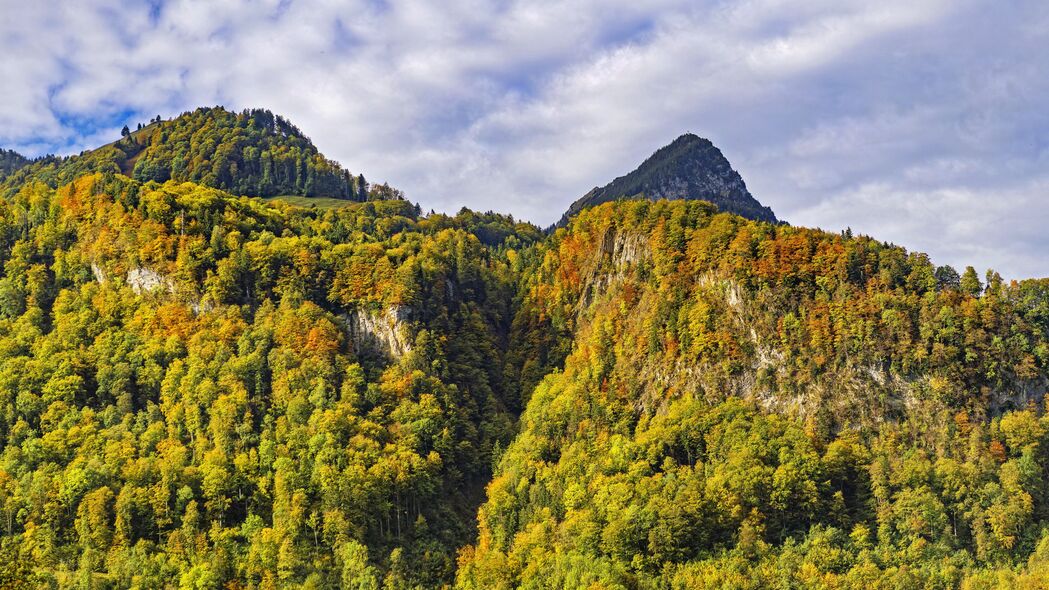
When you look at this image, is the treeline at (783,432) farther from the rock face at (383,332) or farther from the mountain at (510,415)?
the rock face at (383,332)

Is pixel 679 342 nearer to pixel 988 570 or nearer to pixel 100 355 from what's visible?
pixel 988 570

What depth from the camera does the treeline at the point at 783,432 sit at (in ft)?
415

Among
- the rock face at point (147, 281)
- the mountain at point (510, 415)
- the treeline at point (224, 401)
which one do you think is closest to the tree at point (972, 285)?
the mountain at point (510, 415)

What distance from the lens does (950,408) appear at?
5477 inches

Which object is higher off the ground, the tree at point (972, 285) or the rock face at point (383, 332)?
the rock face at point (383, 332)

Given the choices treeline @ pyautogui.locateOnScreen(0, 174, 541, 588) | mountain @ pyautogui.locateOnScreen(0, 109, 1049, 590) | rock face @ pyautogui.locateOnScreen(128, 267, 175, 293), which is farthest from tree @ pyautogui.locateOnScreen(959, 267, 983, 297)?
rock face @ pyautogui.locateOnScreen(128, 267, 175, 293)

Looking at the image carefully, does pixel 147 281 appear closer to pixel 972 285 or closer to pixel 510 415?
pixel 510 415

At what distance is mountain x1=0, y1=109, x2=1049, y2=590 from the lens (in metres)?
130

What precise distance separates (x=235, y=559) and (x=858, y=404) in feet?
326

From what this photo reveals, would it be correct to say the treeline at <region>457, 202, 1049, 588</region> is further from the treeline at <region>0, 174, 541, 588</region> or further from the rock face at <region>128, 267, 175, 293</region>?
the rock face at <region>128, 267, 175, 293</region>

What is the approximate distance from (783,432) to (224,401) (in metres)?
93.2

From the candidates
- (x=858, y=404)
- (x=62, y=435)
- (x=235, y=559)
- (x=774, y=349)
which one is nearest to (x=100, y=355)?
(x=62, y=435)

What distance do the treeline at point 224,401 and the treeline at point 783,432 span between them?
49.2 feet

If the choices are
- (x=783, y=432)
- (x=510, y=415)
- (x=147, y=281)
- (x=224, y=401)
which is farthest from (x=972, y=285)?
(x=147, y=281)
